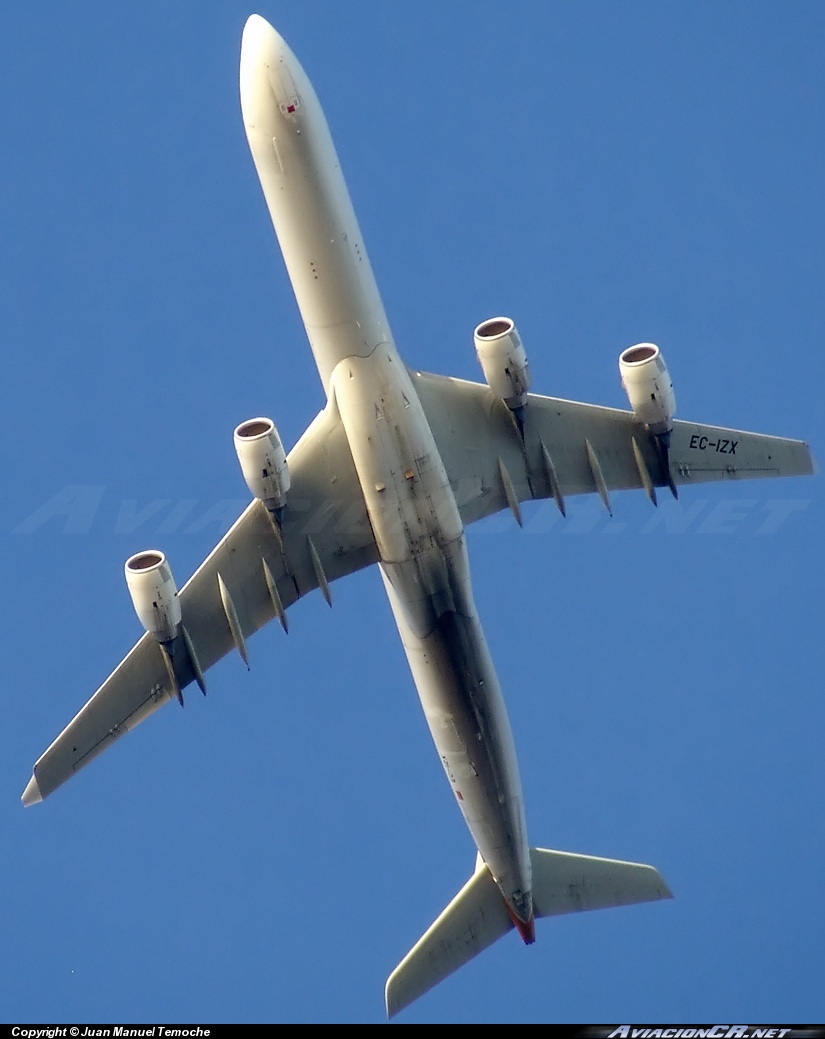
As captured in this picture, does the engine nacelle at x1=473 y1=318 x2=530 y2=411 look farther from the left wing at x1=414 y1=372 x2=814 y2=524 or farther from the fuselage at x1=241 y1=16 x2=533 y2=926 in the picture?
the fuselage at x1=241 y1=16 x2=533 y2=926

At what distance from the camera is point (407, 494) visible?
92.3ft

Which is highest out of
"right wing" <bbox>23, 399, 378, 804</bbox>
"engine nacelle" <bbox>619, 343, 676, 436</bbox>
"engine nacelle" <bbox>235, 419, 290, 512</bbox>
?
"engine nacelle" <bbox>235, 419, 290, 512</bbox>

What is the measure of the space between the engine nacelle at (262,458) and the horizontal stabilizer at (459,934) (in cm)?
967

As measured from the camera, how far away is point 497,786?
30.9 metres

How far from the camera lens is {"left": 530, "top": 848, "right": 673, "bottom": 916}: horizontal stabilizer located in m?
33.5

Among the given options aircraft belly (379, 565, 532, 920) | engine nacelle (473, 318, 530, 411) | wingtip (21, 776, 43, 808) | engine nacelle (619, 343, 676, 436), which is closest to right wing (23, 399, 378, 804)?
wingtip (21, 776, 43, 808)

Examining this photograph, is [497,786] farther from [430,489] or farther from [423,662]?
[430,489]

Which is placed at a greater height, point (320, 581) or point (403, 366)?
point (403, 366)

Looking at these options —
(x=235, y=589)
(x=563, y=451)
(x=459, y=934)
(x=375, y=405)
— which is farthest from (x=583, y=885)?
(x=375, y=405)

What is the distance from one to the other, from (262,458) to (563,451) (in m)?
6.38

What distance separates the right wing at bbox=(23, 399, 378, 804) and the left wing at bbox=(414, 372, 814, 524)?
215 cm

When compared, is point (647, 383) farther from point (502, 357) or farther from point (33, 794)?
point (33, 794)

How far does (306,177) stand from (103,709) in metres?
10.6
